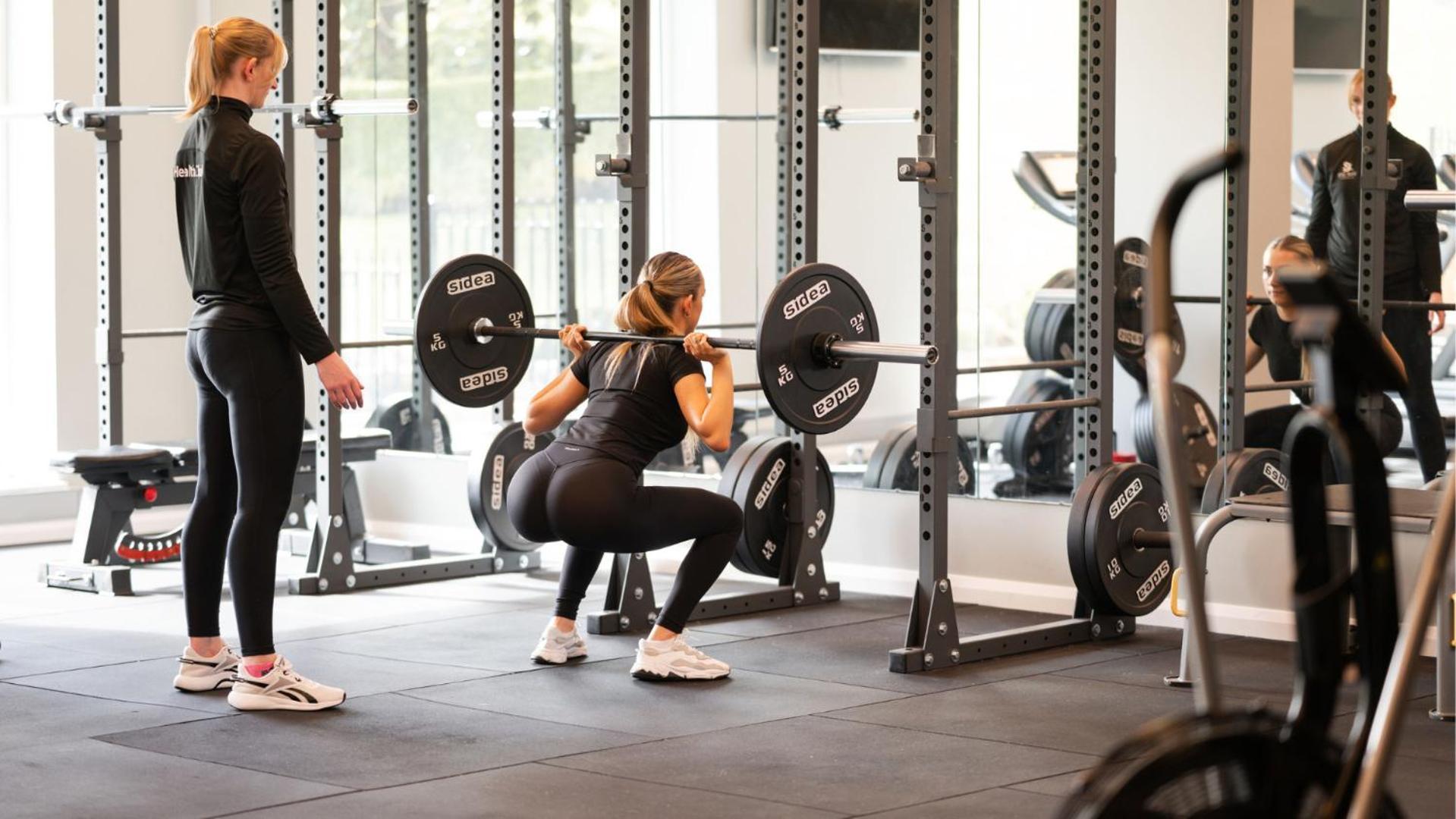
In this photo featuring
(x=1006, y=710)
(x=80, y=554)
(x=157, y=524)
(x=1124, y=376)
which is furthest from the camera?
(x=157, y=524)

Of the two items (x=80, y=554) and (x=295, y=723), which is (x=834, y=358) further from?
(x=80, y=554)

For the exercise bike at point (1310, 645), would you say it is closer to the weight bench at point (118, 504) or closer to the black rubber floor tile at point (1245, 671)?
the black rubber floor tile at point (1245, 671)

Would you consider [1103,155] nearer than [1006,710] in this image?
No

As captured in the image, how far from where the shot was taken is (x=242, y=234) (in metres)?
3.72

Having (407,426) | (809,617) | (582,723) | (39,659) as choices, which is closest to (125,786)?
(582,723)

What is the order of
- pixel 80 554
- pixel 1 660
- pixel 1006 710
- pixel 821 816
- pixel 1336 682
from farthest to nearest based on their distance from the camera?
1. pixel 80 554
2. pixel 1 660
3. pixel 1006 710
4. pixel 821 816
5. pixel 1336 682

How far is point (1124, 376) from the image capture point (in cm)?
520

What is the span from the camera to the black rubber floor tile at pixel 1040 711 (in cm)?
366

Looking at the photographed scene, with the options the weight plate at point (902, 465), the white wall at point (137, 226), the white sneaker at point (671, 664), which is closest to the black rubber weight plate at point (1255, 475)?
the weight plate at point (902, 465)

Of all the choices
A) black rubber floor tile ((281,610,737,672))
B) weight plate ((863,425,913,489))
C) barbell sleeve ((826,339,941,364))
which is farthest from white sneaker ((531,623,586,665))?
weight plate ((863,425,913,489))

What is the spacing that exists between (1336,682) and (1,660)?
11.9ft

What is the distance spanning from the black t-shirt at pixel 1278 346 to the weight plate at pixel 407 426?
3087 mm

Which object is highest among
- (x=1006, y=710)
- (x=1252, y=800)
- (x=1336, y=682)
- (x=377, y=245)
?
(x=377, y=245)

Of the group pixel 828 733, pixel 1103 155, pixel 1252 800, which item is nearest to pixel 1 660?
pixel 828 733
